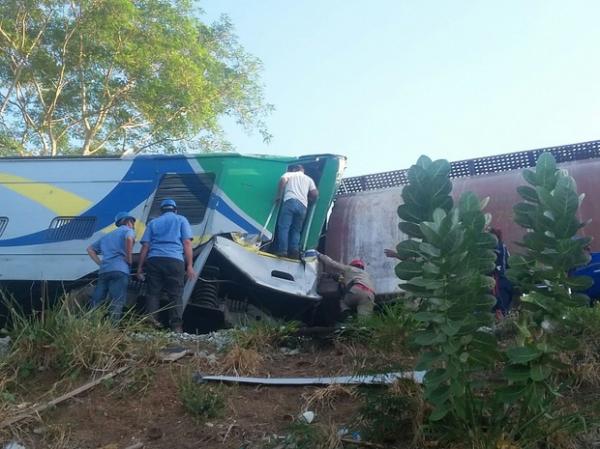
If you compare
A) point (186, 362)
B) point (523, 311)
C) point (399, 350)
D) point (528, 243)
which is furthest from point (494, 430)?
point (186, 362)

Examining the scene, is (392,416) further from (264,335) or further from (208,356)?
(264,335)

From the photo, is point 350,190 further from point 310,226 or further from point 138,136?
point 138,136

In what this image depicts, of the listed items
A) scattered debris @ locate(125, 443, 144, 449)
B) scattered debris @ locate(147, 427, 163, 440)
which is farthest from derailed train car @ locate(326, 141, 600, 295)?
scattered debris @ locate(125, 443, 144, 449)

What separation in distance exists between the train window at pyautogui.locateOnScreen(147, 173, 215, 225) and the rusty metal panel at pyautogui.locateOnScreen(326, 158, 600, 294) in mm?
1726

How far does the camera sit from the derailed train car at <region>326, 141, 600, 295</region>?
887 centimetres

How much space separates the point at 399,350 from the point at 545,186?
2129 mm

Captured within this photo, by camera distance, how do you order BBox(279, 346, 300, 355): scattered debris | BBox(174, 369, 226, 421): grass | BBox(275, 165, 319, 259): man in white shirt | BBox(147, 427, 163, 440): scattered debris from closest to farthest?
1. BBox(147, 427, 163, 440): scattered debris
2. BBox(174, 369, 226, 421): grass
3. BBox(279, 346, 300, 355): scattered debris
4. BBox(275, 165, 319, 259): man in white shirt

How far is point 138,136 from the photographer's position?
55.7ft

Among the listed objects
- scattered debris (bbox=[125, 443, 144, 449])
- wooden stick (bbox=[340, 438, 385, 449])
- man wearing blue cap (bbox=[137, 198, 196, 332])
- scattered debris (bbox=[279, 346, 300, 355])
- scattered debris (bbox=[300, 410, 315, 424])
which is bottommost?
scattered debris (bbox=[125, 443, 144, 449])

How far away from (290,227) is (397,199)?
1502 millimetres

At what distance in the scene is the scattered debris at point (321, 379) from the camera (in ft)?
16.2

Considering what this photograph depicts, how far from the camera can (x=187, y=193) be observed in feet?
29.9

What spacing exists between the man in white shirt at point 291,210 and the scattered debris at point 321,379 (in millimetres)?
2972

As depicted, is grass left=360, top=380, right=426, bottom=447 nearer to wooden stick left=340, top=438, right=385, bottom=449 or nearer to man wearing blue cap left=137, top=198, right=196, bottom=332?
wooden stick left=340, top=438, right=385, bottom=449
